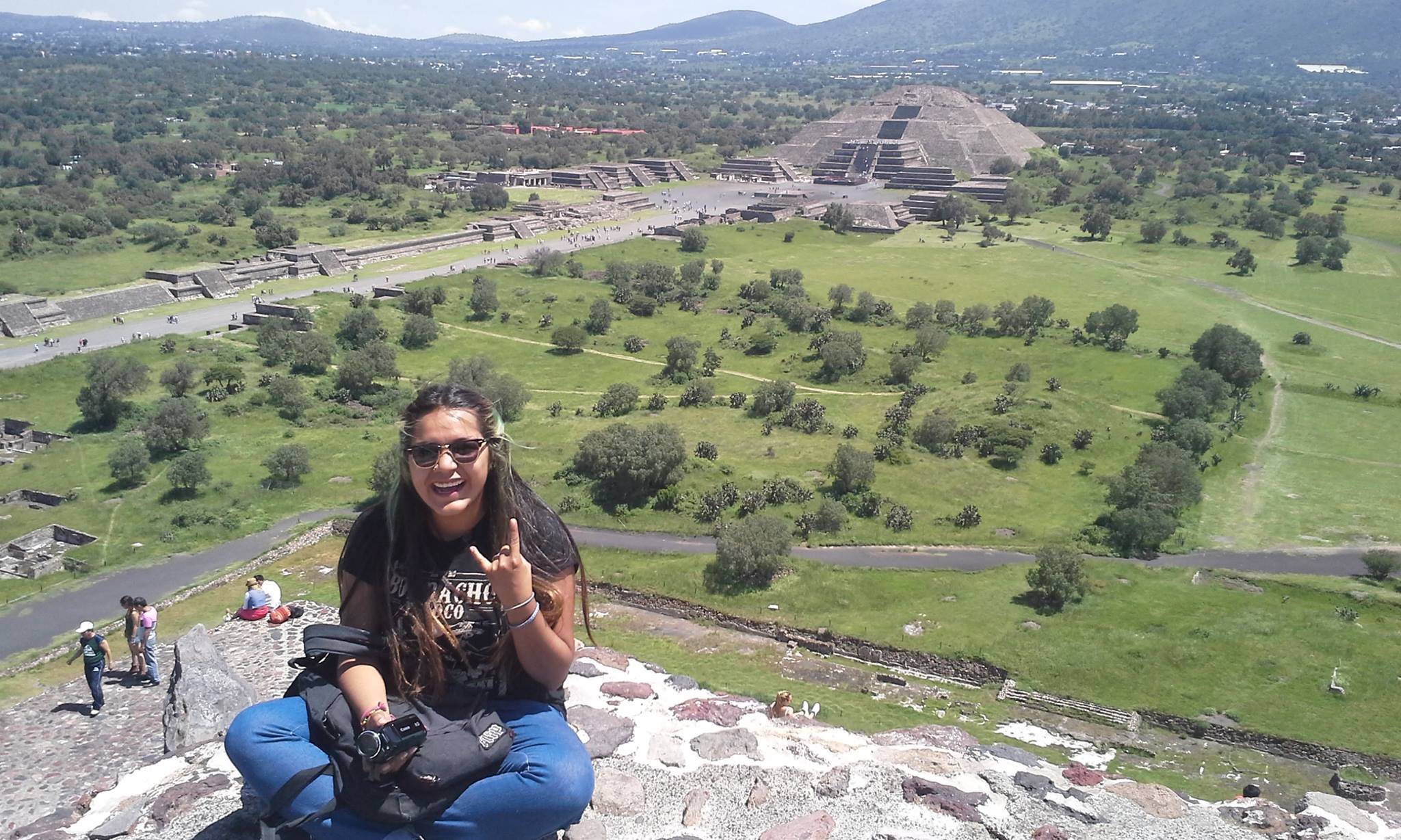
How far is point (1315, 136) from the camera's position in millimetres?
148750

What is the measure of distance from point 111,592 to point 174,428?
10.6 meters

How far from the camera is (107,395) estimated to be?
124 ft

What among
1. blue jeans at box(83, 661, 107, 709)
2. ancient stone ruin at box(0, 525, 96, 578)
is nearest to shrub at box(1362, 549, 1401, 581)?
blue jeans at box(83, 661, 107, 709)

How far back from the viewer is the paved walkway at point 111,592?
2428 cm

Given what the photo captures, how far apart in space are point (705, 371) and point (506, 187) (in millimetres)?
60583

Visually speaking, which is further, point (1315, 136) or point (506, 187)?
point (1315, 136)

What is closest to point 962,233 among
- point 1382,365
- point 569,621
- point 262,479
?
point 1382,365

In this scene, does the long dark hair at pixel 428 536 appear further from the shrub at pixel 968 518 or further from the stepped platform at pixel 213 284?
the stepped platform at pixel 213 284

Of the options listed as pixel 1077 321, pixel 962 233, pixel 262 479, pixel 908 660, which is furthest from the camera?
pixel 962 233

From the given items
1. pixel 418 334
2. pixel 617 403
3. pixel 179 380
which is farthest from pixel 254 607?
pixel 418 334

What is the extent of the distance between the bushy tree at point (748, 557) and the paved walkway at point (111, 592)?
492 inches

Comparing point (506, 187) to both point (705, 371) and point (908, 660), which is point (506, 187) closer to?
point (705, 371)

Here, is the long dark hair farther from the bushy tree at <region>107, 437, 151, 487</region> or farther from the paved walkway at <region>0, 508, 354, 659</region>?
the bushy tree at <region>107, 437, 151, 487</region>

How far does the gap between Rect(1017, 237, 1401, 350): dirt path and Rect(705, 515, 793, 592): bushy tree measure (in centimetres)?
4557
